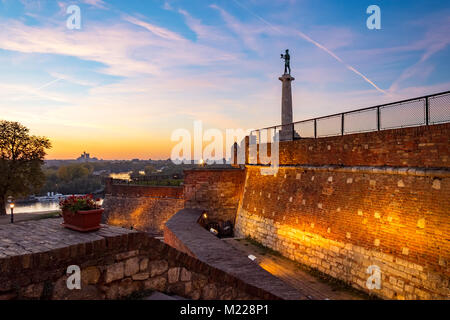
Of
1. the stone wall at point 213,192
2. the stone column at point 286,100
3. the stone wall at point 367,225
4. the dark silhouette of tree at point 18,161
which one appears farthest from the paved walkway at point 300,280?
the dark silhouette of tree at point 18,161

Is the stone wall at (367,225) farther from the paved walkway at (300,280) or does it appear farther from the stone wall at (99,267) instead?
the stone wall at (99,267)

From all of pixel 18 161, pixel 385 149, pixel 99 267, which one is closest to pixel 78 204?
pixel 99 267

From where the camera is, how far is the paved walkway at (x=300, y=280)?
27.8ft

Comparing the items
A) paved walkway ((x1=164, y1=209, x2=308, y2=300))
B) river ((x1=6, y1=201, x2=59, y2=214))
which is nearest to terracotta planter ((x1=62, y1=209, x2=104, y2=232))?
paved walkway ((x1=164, y1=209, x2=308, y2=300))

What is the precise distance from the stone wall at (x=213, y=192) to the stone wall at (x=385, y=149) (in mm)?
5248

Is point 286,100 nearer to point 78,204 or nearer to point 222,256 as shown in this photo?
point 222,256

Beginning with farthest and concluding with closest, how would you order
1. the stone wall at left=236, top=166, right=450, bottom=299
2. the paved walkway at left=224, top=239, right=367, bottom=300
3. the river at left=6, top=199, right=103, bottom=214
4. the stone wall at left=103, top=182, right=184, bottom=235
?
the river at left=6, top=199, right=103, bottom=214 → the stone wall at left=103, top=182, right=184, bottom=235 → the paved walkway at left=224, top=239, right=367, bottom=300 → the stone wall at left=236, top=166, right=450, bottom=299

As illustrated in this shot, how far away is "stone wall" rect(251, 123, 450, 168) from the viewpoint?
7.38 m

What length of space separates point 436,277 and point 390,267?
1.20 metres

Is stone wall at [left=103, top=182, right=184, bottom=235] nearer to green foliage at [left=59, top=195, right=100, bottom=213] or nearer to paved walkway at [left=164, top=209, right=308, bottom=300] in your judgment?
paved walkway at [left=164, top=209, right=308, bottom=300]

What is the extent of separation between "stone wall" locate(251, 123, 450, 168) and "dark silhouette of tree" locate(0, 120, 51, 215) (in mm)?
25567

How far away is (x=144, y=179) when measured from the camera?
27.7 m
